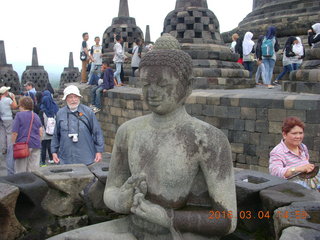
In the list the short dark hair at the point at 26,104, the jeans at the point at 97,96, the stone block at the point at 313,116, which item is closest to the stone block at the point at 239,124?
the stone block at the point at 313,116

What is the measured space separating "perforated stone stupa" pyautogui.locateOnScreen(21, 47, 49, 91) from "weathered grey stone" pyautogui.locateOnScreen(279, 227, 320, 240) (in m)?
20.1

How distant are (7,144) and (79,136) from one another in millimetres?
2436

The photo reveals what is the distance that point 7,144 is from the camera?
5855mm

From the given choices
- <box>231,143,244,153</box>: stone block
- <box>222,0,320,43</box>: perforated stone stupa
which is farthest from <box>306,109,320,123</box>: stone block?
<box>222,0,320,43</box>: perforated stone stupa

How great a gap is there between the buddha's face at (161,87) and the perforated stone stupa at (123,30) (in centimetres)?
1626

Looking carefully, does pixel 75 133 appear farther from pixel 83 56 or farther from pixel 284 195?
pixel 83 56

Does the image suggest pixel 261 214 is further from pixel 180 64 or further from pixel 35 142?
pixel 35 142

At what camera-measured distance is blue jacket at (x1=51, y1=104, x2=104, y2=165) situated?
406 centimetres

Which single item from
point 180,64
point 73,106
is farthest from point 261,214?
point 73,106

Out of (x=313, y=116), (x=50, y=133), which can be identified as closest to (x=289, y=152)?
(x=313, y=116)

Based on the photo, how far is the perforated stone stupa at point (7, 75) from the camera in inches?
645

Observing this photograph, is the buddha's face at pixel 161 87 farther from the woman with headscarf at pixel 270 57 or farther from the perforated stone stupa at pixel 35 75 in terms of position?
the perforated stone stupa at pixel 35 75

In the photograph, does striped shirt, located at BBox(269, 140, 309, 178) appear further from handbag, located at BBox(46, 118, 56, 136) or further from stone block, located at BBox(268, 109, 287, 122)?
handbag, located at BBox(46, 118, 56, 136)

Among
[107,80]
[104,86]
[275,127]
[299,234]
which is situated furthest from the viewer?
[104,86]
